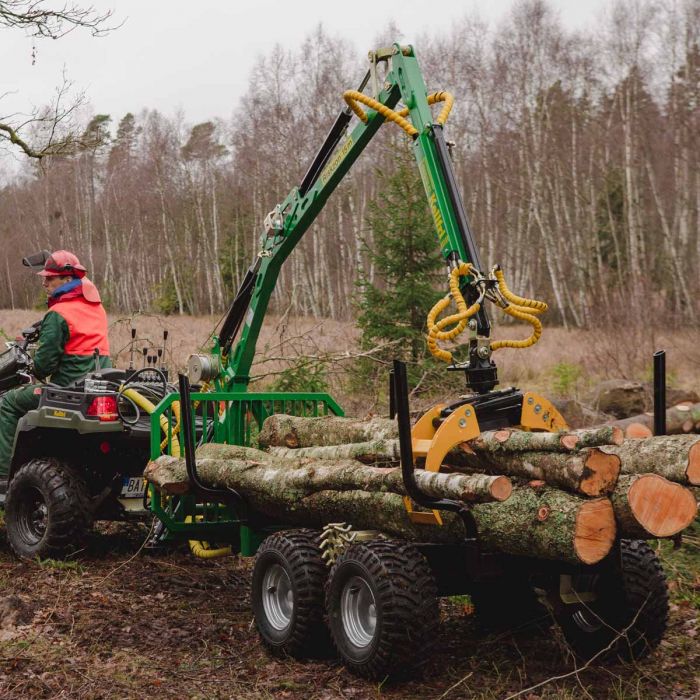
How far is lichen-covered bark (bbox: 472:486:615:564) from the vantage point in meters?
4.07

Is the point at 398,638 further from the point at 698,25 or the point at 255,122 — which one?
the point at 255,122

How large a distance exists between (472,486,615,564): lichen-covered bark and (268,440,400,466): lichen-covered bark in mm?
824

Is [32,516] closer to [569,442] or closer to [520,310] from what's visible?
[520,310]

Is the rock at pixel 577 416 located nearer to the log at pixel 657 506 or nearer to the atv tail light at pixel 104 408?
the atv tail light at pixel 104 408

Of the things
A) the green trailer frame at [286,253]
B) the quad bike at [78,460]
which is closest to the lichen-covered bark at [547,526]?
the green trailer frame at [286,253]

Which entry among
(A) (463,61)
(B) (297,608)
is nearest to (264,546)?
(B) (297,608)

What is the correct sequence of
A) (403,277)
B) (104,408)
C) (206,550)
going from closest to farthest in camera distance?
(206,550), (104,408), (403,277)

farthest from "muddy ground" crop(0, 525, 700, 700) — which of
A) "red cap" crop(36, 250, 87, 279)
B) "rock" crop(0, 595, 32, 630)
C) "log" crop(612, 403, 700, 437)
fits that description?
"red cap" crop(36, 250, 87, 279)

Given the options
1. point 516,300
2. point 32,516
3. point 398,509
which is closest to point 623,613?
point 398,509

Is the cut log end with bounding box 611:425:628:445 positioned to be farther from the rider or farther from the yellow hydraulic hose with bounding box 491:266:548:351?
the rider

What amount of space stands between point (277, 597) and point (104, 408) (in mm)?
2621

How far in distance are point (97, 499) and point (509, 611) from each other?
139 inches

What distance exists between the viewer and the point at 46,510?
7.17 metres

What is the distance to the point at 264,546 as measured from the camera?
5.32 metres
